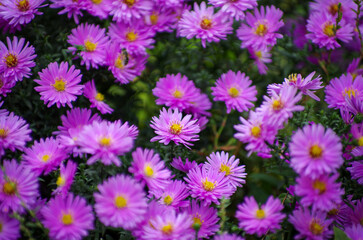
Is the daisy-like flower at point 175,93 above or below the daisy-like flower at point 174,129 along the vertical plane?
above

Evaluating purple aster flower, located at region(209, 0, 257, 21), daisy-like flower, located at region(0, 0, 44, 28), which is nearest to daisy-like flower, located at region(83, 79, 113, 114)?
daisy-like flower, located at region(0, 0, 44, 28)

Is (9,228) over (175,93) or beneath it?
beneath

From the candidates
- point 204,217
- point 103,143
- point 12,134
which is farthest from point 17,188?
point 204,217

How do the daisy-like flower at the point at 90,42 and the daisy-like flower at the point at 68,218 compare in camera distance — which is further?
the daisy-like flower at the point at 90,42

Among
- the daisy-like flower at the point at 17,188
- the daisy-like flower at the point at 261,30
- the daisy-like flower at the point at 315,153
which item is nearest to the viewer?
the daisy-like flower at the point at 315,153

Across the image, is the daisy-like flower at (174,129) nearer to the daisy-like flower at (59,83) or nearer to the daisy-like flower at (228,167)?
the daisy-like flower at (228,167)

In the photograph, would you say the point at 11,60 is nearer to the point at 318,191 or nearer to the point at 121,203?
the point at 121,203

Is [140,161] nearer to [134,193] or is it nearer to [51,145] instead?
[134,193]

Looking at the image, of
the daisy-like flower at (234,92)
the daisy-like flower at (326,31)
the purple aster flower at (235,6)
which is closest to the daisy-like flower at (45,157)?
the daisy-like flower at (234,92)
